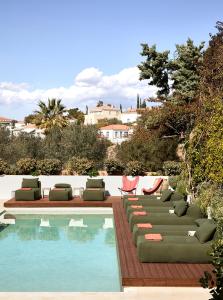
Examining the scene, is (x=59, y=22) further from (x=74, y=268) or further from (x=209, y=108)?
(x=74, y=268)

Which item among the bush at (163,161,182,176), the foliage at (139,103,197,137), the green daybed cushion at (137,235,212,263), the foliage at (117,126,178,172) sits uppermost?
the foliage at (139,103,197,137)

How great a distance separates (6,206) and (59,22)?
9049mm

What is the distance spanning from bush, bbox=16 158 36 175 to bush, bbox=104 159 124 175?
407 cm

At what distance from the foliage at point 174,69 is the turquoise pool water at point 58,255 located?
607 inches

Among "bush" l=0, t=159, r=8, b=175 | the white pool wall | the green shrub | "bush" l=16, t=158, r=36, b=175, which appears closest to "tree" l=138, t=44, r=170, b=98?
the white pool wall

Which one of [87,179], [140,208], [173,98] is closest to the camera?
[140,208]

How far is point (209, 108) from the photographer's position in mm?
16328

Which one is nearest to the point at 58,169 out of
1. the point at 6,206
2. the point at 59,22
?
the point at 6,206

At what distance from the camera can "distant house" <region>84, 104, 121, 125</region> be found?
4441 inches

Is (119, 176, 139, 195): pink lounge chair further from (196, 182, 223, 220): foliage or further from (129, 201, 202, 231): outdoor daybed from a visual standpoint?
(129, 201, 202, 231): outdoor daybed

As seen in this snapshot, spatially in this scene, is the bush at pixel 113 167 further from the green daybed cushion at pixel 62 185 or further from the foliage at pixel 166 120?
the foliage at pixel 166 120

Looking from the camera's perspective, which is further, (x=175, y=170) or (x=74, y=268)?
(x=175, y=170)

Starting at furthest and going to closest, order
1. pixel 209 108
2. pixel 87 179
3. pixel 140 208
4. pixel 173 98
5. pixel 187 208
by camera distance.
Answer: pixel 173 98
pixel 87 179
pixel 209 108
pixel 140 208
pixel 187 208

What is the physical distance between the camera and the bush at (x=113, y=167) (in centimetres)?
2131
